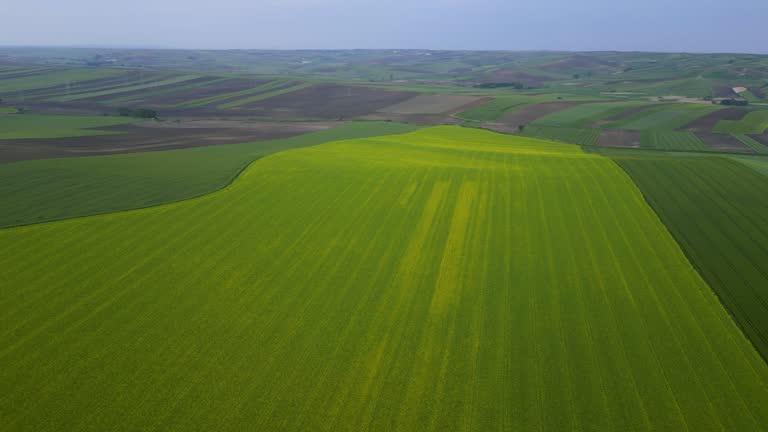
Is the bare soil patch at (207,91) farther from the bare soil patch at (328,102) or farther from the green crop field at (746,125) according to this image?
the green crop field at (746,125)

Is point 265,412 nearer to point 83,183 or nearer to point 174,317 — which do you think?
point 174,317

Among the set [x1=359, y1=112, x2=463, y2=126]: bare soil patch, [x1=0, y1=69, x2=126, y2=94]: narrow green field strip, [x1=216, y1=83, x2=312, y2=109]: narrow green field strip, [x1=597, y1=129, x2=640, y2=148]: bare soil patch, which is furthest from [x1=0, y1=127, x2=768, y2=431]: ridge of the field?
[x1=0, y1=69, x2=126, y2=94]: narrow green field strip

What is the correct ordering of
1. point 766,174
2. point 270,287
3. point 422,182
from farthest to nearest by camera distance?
point 766,174
point 422,182
point 270,287

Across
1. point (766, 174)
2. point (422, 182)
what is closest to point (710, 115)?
point (766, 174)

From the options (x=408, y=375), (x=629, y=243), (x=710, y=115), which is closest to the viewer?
(x=408, y=375)

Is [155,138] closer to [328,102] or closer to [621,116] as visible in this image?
[328,102]

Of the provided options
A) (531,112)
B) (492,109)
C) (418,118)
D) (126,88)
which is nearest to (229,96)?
(126,88)

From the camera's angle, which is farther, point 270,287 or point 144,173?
point 144,173
